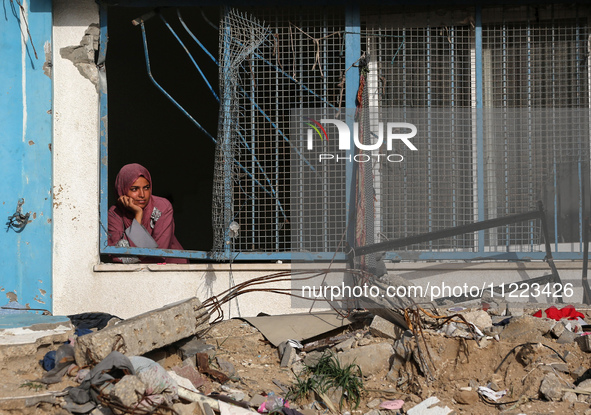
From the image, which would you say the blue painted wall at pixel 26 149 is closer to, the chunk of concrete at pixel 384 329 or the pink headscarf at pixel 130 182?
the pink headscarf at pixel 130 182

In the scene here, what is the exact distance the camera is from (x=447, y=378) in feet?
12.1

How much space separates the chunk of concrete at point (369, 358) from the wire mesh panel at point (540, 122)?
159 cm

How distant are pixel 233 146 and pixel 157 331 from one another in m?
1.73

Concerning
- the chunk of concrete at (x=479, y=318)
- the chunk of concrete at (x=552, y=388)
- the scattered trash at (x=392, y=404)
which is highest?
the chunk of concrete at (x=479, y=318)

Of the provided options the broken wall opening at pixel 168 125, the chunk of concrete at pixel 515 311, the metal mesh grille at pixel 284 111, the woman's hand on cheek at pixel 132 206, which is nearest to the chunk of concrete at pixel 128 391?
the metal mesh grille at pixel 284 111

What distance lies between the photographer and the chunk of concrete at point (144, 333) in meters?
3.49

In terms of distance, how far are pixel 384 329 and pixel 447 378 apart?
0.62 metres

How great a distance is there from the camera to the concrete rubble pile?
3266 mm

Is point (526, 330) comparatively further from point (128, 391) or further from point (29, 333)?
point (29, 333)

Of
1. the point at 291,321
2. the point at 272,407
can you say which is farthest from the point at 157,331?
the point at 291,321

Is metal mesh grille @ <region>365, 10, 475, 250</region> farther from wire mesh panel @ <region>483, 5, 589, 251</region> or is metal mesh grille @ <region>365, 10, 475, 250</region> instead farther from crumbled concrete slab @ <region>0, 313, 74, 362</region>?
crumbled concrete slab @ <region>0, 313, 74, 362</region>

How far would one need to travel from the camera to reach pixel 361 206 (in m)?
4.86

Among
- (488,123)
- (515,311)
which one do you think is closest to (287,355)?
(515,311)

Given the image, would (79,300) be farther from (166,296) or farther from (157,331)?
(157,331)
